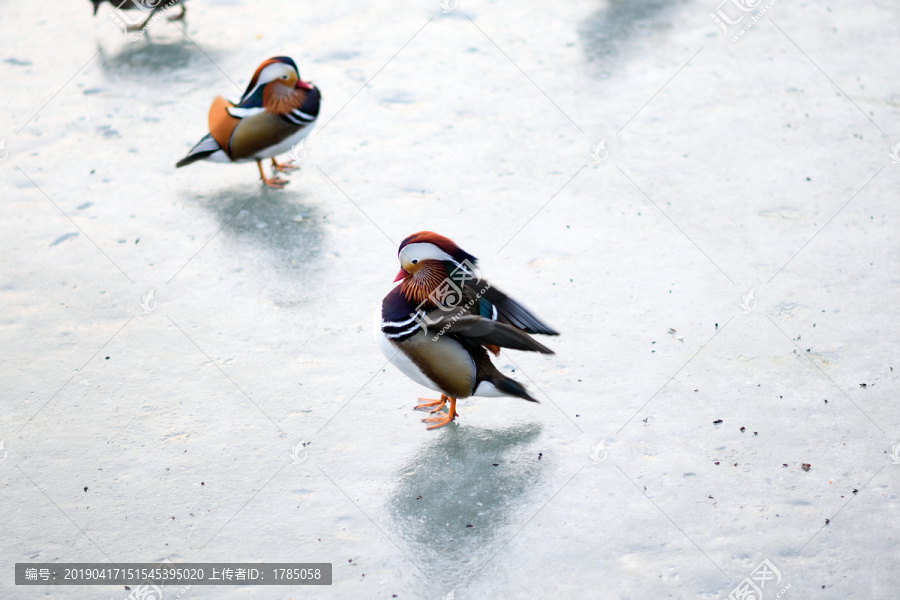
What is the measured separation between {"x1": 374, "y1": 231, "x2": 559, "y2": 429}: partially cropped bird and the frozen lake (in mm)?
390

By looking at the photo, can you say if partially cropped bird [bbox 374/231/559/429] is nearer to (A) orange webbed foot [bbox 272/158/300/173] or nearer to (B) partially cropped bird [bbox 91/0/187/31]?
(A) orange webbed foot [bbox 272/158/300/173]

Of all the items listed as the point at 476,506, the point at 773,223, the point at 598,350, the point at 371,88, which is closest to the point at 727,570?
the point at 476,506

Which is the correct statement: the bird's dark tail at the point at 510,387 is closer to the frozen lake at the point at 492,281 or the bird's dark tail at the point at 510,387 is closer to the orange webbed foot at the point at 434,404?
the frozen lake at the point at 492,281

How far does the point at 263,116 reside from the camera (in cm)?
575

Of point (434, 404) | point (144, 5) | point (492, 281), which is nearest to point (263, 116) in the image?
point (492, 281)

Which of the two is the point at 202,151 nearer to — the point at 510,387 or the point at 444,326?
the point at 444,326

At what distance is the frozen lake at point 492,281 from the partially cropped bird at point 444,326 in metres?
0.39

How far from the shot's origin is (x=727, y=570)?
349 centimetres

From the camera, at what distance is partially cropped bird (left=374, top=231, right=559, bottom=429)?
150 inches

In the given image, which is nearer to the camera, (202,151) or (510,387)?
(510,387)

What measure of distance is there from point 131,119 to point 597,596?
5159 millimetres

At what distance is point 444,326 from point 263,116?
2.59 metres

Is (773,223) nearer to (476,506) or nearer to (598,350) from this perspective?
(598,350)

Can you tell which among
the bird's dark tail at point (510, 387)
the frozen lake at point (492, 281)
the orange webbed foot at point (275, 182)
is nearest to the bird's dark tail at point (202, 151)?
the frozen lake at point (492, 281)
